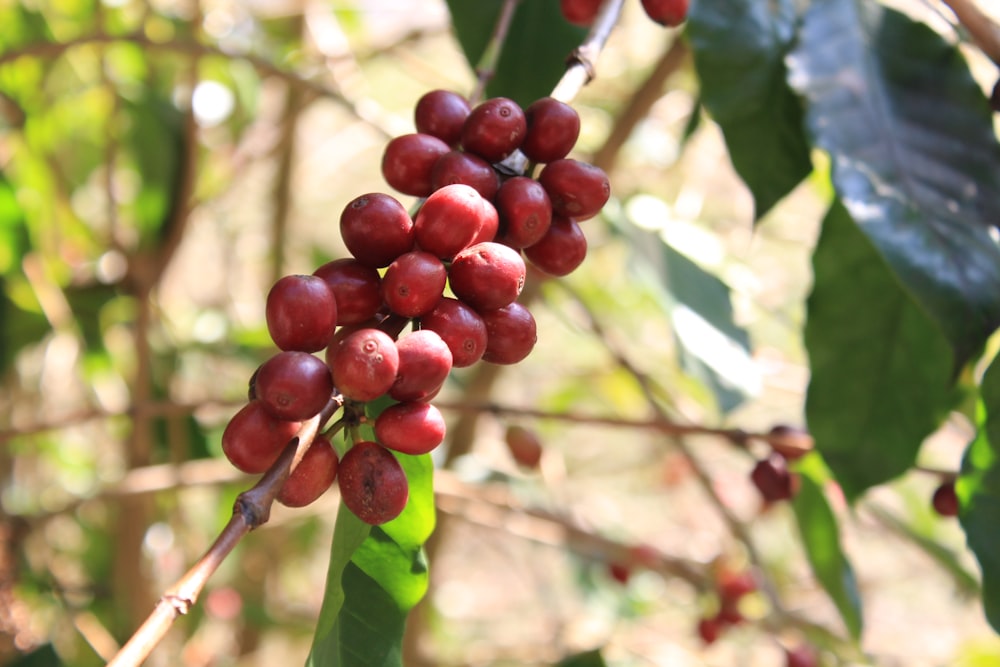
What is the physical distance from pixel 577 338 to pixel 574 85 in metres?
2.21

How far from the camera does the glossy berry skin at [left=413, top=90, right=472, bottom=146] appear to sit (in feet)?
1.80

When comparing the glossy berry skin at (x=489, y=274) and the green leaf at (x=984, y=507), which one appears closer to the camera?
the glossy berry skin at (x=489, y=274)

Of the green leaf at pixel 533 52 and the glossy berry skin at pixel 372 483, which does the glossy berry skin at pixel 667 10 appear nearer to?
the green leaf at pixel 533 52

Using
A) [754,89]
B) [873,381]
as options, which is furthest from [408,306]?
[873,381]

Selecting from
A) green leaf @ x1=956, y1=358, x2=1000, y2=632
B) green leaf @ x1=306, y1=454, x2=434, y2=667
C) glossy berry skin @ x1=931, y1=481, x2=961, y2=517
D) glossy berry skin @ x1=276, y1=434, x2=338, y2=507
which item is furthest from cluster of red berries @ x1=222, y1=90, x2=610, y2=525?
glossy berry skin @ x1=931, y1=481, x2=961, y2=517

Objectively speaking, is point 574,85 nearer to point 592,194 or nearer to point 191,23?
point 592,194

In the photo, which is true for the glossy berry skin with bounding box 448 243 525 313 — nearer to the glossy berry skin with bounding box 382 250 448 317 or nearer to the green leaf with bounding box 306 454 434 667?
the glossy berry skin with bounding box 382 250 448 317

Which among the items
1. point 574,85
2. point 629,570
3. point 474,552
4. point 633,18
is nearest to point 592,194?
point 574,85

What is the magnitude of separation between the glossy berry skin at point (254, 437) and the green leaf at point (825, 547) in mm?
597

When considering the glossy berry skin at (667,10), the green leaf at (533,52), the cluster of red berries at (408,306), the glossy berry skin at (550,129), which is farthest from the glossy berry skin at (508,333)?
the green leaf at (533,52)

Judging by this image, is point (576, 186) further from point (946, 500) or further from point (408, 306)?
point (946, 500)

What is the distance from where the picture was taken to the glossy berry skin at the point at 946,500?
0.78 m

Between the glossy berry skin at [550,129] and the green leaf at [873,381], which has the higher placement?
the glossy berry skin at [550,129]

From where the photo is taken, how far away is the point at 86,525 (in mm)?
1645
